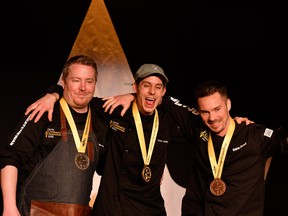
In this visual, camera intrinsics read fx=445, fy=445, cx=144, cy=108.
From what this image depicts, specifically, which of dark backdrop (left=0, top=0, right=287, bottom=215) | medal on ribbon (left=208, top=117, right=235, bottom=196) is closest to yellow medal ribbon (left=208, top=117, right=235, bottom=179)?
medal on ribbon (left=208, top=117, right=235, bottom=196)

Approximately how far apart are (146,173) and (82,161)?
1.30 ft

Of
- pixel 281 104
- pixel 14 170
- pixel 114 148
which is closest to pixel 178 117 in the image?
pixel 114 148

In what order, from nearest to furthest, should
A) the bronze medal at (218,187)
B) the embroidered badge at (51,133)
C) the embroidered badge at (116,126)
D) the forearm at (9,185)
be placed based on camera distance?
the forearm at (9,185) → the embroidered badge at (51,133) → the bronze medal at (218,187) → the embroidered badge at (116,126)

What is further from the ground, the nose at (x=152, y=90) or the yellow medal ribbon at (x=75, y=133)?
the nose at (x=152, y=90)

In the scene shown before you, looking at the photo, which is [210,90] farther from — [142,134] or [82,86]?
[82,86]

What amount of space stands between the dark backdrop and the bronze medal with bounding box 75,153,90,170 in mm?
820

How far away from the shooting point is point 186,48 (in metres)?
3.36

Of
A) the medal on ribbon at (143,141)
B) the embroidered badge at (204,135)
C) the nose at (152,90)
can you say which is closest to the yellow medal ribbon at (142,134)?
the medal on ribbon at (143,141)

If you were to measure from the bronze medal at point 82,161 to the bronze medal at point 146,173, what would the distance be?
35 cm

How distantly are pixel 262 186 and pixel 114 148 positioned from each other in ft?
3.07

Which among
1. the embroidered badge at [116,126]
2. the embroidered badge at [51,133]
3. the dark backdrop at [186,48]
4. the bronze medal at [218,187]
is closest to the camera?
the embroidered badge at [51,133]

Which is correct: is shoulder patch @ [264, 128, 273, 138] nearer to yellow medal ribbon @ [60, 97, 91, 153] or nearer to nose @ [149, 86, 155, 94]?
nose @ [149, 86, 155, 94]

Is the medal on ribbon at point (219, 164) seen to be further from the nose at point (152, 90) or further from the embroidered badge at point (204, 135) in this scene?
the nose at point (152, 90)

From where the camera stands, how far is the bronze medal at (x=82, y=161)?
257 cm
